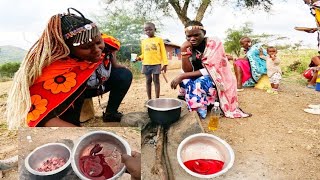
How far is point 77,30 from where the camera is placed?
1.72 meters

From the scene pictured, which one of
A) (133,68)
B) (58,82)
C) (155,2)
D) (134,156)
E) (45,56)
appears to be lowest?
(133,68)

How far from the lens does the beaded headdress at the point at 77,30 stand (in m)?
1.72

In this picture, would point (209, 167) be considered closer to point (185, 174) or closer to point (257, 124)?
point (185, 174)

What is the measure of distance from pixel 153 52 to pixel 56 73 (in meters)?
2.75

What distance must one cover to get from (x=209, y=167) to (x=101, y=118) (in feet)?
4.12

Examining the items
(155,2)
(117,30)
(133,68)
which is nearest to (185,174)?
(133,68)

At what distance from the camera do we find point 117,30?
13.8 meters

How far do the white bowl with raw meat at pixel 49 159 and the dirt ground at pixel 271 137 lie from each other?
1388 millimetres

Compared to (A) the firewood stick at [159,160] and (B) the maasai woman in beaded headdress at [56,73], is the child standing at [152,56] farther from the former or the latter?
(B) the maasai woman in beaded headdress at [56,73]

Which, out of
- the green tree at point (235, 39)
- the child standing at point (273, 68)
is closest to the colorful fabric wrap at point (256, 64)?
the child standing at point (273, 68)

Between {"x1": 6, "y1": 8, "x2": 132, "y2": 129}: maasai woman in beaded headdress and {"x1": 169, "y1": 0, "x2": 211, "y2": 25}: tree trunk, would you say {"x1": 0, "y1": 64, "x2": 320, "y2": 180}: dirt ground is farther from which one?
{"x1": 169, "y1": 0, "x2": 211, "y2": 25}: tree trunk

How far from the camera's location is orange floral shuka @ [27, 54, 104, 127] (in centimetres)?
158

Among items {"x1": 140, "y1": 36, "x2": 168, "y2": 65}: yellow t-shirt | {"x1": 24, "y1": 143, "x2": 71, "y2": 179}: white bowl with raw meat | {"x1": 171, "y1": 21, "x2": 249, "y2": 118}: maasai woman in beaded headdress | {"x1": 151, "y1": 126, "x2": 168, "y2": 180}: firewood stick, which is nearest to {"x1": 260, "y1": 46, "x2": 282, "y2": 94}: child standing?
{"x1": 140, "y1": 36, "x2": 168, "y2": 65}: yellow t-shirt

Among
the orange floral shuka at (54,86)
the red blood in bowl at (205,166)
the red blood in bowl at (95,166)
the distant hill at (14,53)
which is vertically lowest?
the red blood in bowl at (205,166)
